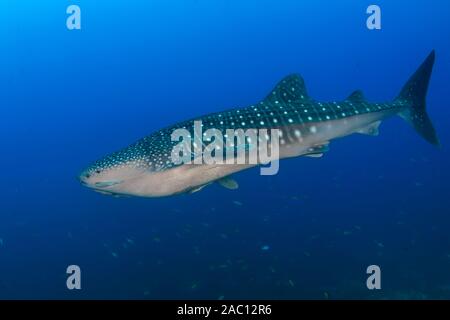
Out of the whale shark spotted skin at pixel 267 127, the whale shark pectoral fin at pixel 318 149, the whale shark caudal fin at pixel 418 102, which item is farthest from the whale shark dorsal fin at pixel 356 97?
the whale shark pectoral fin at pixel 318 149

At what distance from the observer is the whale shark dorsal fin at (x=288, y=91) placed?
811cm

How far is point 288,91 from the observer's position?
26.8 ft

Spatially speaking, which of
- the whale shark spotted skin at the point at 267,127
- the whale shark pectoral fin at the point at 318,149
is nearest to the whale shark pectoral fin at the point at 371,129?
the whale shark spotted skin at the point at 267,127

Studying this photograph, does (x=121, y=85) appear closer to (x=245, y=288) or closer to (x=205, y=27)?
(x=205, y=27)

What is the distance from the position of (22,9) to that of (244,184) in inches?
4660

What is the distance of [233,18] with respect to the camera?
146 metres

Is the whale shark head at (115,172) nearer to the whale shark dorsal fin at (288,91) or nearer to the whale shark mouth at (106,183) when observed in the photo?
the whale shark mouth at (106,183)

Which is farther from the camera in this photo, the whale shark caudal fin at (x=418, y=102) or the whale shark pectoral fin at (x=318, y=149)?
the whale shark caudal fin at (x=418, y=102)

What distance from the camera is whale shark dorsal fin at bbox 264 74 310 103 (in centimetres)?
811

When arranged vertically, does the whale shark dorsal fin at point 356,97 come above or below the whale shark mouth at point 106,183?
above

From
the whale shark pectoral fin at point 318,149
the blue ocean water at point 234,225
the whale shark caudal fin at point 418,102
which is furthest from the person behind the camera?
the blue ocean water at point 234,225

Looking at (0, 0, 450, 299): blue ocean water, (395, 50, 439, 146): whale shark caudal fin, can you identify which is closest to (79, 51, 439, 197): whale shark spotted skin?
(395, 50, 439, 146): whale shark caudal fin

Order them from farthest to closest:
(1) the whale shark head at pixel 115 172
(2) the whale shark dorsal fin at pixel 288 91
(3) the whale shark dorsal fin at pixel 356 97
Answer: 1. (3) the whale shark dorsal fin at pixel 356 97
2. (2) the whale shark dorsal fin at pixel 288 91
3. (1) the whale shark head at pixel 115 172
